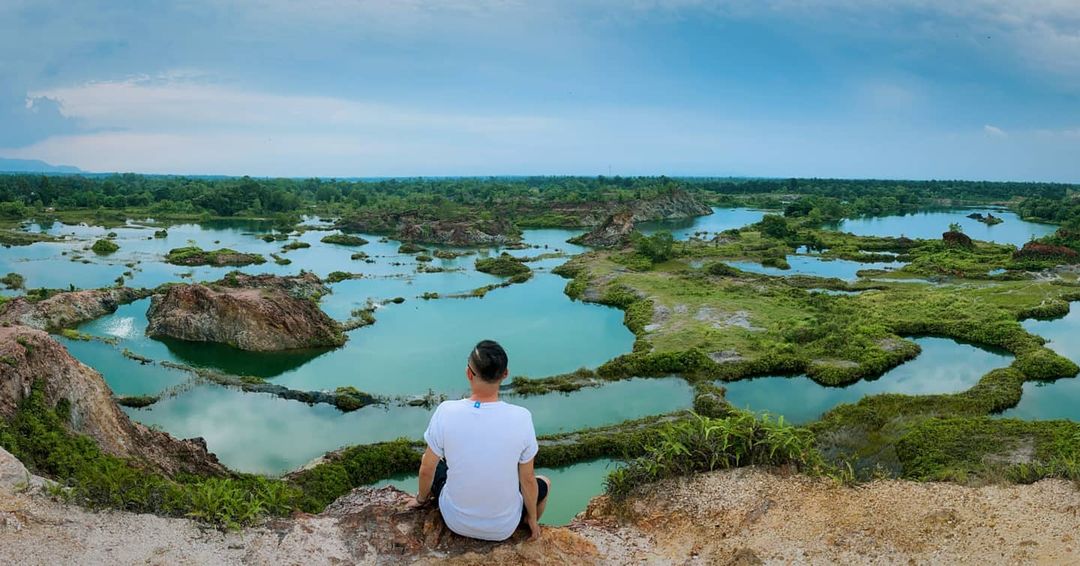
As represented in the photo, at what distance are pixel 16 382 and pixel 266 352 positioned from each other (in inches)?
657

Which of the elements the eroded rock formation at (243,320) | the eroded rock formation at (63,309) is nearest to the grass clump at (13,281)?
the eroded rock formation at (63,309)

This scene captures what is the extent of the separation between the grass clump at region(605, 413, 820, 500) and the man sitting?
2.40 m

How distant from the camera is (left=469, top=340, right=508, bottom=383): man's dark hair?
484cm

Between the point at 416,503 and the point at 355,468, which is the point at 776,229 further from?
the point at 416,503

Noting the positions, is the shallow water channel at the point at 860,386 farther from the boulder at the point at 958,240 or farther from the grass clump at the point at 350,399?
the boulder at the point at 958,240

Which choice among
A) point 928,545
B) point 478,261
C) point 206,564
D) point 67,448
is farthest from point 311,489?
point 478,261

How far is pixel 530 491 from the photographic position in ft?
17.6

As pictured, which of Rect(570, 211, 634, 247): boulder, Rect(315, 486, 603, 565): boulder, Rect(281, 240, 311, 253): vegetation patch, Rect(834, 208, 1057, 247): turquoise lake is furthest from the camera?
Rect(834, 208, 1057, 247): turquoise lake

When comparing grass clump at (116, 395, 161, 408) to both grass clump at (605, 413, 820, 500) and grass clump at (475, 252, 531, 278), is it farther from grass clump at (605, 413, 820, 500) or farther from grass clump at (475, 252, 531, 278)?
grass clump at (475, 252, 531, 278)

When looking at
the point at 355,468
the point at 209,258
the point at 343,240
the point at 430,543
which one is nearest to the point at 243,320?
the point at 355,468

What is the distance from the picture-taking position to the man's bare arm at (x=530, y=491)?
17.0 feet

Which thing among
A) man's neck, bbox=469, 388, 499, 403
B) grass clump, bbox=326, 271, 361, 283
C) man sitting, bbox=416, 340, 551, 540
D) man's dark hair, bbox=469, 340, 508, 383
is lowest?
grass clump, bbox=326, 271, 361, 283

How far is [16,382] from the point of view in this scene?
37.9 ft

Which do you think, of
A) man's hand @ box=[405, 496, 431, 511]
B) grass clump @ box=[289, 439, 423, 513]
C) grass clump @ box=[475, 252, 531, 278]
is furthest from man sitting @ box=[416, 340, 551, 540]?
grass clump @ box=[475, 252, 531, 278]
